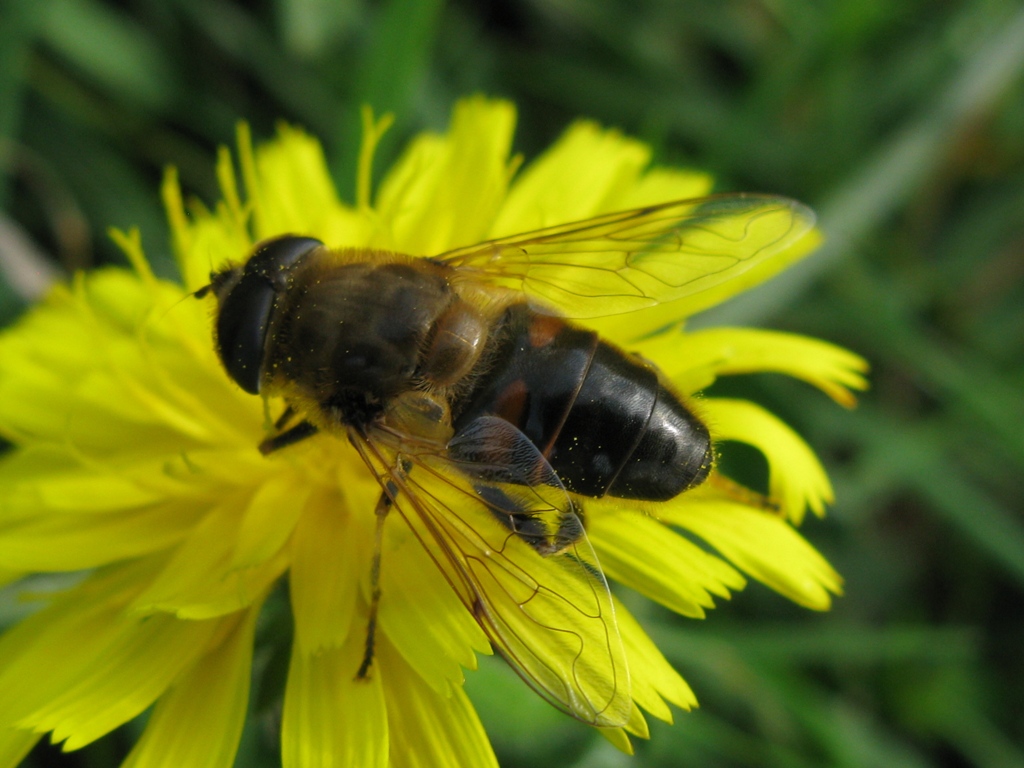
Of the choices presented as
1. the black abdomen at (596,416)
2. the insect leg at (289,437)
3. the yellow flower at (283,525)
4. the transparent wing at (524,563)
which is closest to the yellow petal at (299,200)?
the yellow flower at (283,525)

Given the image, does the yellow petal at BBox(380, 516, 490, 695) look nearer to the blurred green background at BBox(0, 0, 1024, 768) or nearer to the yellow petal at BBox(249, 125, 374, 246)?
the yellow petal at BBox(249, 125, 374, 246)

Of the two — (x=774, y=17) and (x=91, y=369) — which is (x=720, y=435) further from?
(x=774, y=17)

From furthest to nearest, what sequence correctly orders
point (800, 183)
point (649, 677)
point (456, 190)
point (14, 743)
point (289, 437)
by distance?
point (800, 183), point (456, 190), point (289, 437), point (14, 743), point (649, 677)

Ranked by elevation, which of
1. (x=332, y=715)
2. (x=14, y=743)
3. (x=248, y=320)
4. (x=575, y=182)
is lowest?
(x=14, y=743)

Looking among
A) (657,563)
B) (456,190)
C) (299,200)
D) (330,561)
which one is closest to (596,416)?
(657,563)

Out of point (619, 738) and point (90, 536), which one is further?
point (90, 536)

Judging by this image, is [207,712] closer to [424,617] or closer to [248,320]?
Answer: [424,617]

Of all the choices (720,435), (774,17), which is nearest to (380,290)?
(720,435)
